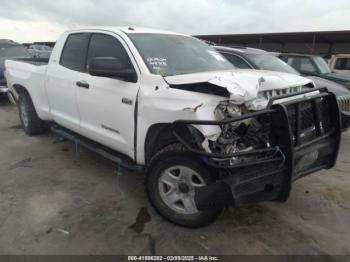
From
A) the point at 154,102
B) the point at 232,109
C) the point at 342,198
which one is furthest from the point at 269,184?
the point at 342,198

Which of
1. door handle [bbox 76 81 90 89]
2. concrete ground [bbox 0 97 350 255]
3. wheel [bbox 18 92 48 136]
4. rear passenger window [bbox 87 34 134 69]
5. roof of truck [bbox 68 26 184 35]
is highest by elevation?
roof of truck [bbox 68 26 184 35]

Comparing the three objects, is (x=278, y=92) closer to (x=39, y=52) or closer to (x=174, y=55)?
(x=174, y=55)

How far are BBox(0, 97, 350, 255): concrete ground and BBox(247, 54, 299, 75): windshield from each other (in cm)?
279

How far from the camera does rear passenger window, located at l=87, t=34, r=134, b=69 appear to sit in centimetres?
364

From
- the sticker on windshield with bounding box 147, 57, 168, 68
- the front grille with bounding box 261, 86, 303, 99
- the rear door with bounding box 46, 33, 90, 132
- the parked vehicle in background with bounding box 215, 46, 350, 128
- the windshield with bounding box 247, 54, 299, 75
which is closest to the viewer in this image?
the front grille with bounding box 261, 86, 303, 99

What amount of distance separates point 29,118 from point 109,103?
111 inches

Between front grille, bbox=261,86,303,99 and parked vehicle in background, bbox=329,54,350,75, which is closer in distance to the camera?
front grille, bbox=261,86,303,99

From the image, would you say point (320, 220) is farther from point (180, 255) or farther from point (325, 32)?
point (325, 32)

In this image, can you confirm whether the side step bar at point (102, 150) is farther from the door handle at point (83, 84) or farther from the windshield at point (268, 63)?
the windshield at point (268, 63)

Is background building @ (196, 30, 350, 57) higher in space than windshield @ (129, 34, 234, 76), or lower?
higher

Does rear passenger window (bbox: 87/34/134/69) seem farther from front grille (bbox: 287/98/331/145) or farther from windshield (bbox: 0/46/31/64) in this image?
windshield (bbox: 0/46/31/64)

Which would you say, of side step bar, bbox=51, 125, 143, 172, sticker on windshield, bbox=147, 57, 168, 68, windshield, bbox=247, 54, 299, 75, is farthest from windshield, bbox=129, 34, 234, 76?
windshield, bbox=247, 54, 299, 75

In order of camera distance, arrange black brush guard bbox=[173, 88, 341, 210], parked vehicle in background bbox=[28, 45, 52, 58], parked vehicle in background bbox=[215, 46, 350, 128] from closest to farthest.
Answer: black brush guard bbox=[173, 88, 341, 210], parked vehicle in background bbox=[215, 46, 350, 128], parked vehicle in background bbox=[28, 45, 52, 58]

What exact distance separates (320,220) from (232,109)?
1593 millimetres
